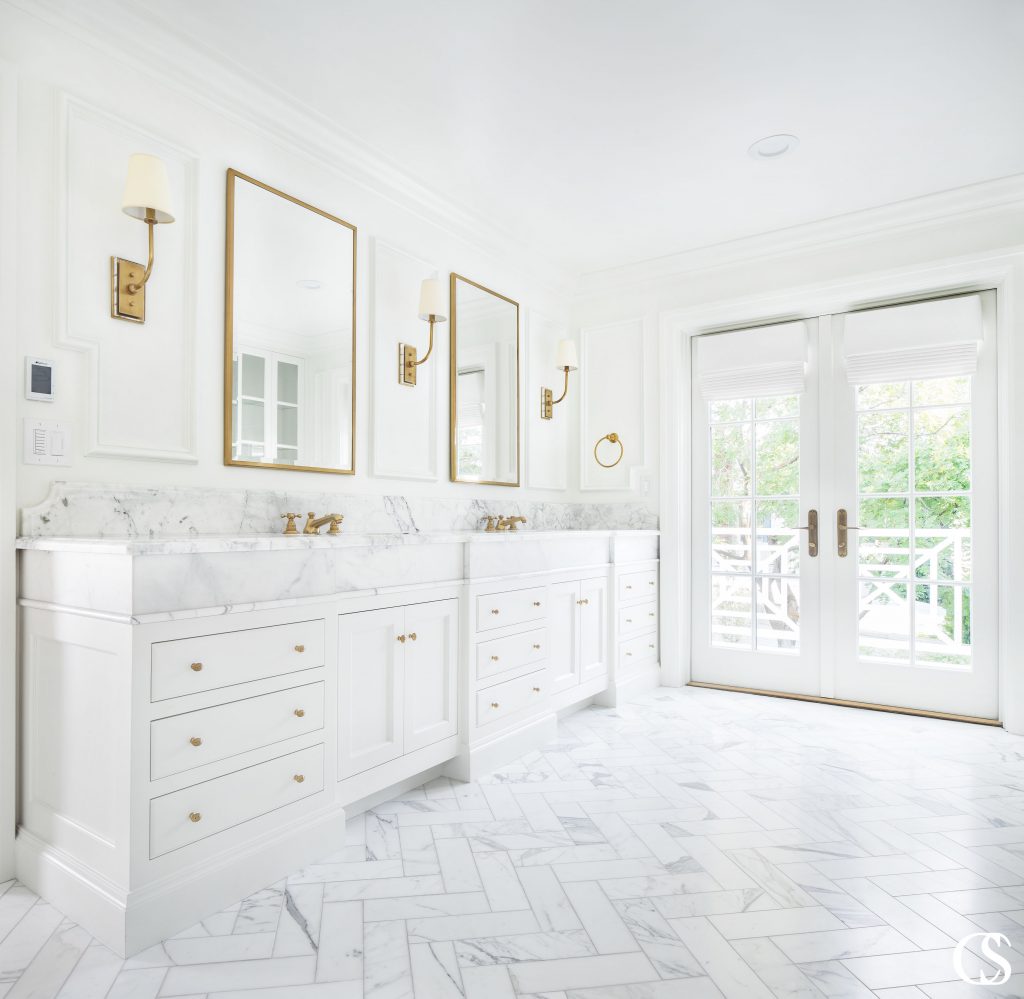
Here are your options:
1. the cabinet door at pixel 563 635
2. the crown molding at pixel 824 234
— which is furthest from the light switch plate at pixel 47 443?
the crown molding at pixel 824 234

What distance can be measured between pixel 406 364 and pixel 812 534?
2397mm

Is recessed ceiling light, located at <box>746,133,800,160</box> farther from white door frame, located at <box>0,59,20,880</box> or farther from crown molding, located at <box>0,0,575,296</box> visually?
white door frame, located at <box>0,59,20,880</box>

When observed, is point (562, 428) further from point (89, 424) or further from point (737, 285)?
point (89, 424)

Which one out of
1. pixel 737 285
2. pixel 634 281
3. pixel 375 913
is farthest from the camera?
pixel 634 281

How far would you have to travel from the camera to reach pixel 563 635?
10.9 feet

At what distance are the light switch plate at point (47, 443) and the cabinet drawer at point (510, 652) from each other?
1520 mm

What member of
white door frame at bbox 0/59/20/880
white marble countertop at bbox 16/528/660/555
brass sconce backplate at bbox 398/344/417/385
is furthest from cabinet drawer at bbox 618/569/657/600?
white door frame at bbox 0/59/20/880

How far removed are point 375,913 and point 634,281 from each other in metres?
3.68

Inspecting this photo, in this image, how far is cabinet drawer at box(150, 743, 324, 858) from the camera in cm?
166

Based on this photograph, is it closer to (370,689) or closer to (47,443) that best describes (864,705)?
(370,689)

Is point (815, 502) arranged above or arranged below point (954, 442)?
below

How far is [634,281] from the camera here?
4.34 meters

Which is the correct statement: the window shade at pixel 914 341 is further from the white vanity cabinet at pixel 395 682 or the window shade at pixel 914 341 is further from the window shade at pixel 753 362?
the white vanity cabinet at pixel 395 682

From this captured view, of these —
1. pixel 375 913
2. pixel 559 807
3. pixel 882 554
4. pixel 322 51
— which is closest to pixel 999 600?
pixel 882 554
